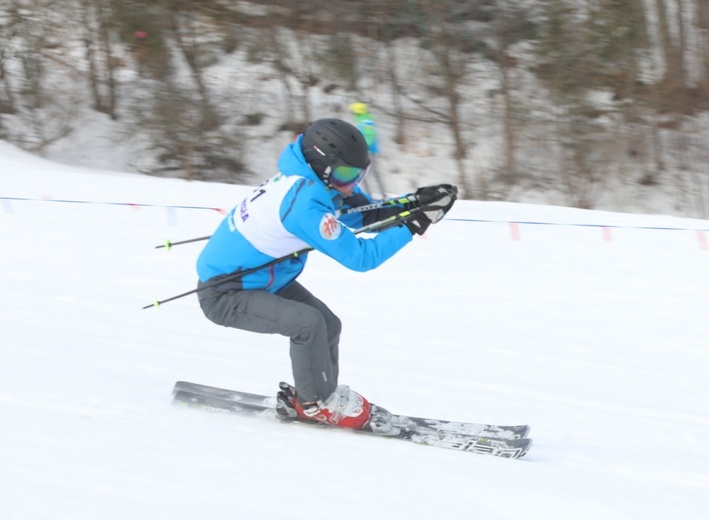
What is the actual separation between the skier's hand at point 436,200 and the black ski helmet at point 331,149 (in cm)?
38

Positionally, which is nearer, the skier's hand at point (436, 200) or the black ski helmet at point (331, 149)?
the black ski helmet at point (331, 149)

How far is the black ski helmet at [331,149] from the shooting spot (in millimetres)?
3363

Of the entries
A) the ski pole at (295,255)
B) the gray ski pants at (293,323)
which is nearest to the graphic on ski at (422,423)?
the gray ski pants at (293,323)

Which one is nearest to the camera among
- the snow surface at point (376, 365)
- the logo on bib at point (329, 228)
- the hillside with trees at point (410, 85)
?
the snow surface at point (376, 365)

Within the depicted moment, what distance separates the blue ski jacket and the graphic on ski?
2.23 ft

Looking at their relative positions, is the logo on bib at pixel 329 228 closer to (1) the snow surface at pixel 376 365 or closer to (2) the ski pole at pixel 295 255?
(2) the ski pole at pixel 295 255

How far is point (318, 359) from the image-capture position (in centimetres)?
360

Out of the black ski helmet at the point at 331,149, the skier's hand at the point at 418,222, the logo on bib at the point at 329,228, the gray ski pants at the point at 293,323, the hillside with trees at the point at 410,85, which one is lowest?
the hillside with trees at the point at 410,85

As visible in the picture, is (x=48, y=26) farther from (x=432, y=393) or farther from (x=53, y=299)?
(x=432, y=393)

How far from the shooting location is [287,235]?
3.44 metres

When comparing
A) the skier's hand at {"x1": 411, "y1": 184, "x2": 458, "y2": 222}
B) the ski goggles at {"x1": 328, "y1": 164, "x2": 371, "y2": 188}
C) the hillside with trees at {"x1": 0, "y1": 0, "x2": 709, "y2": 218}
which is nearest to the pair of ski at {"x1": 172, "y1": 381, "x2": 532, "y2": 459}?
the skier's hand at {"x1": 411, "y1": 184, "x2": 458, "y2": 222}

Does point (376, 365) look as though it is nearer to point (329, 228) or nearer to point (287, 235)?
point (287, 235)

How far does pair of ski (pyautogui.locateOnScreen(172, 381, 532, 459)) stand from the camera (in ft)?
12.2

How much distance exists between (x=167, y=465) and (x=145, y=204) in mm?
4659
